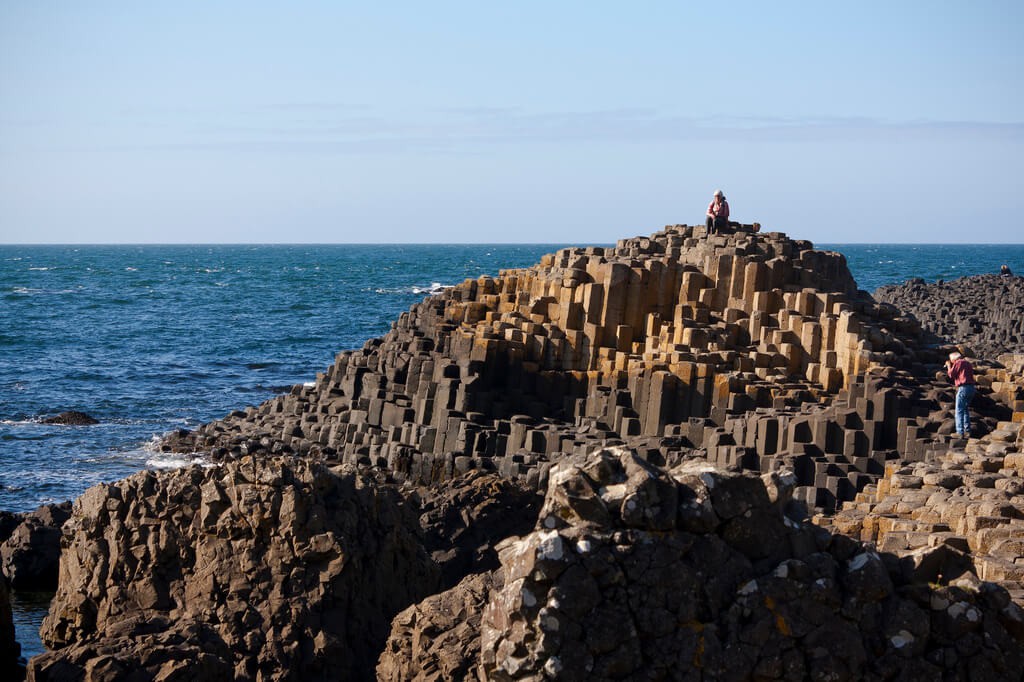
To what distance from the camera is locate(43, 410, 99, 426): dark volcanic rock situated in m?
36.3

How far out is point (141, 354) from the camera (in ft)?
179

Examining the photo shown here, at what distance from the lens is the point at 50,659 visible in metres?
12.2

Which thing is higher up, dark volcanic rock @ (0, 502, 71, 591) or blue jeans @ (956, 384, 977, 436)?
blue jeans @ (956, 384, 977, 436)

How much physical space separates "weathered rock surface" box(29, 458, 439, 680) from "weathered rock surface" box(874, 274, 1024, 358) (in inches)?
1257

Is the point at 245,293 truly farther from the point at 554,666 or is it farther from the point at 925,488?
the point at 554,666

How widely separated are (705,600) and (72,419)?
97.4ft

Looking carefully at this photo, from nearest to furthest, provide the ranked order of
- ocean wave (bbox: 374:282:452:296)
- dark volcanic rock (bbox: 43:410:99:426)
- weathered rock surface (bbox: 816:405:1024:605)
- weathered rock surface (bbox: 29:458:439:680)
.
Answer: weathered rock surface (bbox: 816:405:1024:605) → weathered rock surface (bbox: 29:458:439:680) → dark volcanic rock (bbox: 43:410:99:426) → ocean wave (bbox: 374:282:452:296)

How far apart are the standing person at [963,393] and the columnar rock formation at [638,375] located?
727 mm

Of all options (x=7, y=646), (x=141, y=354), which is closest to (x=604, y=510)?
(x=7, y=646)

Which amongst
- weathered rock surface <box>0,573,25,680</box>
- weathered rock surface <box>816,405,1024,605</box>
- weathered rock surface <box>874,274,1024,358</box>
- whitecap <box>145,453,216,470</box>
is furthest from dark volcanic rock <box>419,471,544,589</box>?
weathered rock surface <box>874,274,1024,358</box>

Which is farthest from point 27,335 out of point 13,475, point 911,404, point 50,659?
point 50,659

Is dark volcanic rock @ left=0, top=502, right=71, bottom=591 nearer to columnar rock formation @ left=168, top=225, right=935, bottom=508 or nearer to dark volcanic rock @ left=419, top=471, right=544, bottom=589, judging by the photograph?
dark volcanic rock @ left=419, top=471, right=544, bottom=589

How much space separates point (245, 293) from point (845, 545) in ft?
291

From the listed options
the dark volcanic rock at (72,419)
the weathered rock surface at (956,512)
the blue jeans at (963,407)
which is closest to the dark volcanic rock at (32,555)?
the weathered rock surface at (956,512)
